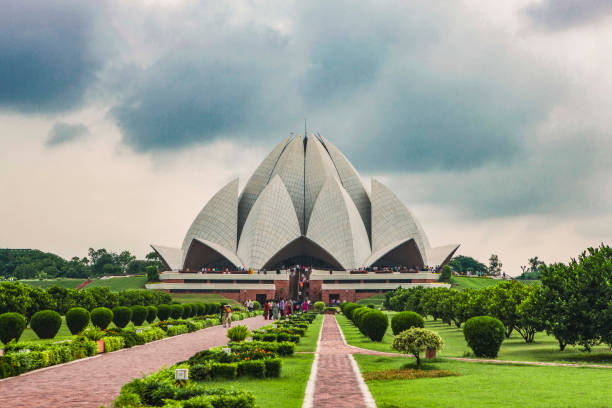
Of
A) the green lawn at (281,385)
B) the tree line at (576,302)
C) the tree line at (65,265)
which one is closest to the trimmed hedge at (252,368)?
the green lawn at (281,385)

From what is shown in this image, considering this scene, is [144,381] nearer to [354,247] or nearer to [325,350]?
[325,350]

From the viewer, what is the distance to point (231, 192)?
204 feet

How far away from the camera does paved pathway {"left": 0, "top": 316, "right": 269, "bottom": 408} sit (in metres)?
7.58

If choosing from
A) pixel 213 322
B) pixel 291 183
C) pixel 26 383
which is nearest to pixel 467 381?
pixel 26 383

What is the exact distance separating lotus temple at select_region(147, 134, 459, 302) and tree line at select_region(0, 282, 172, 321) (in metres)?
18.9

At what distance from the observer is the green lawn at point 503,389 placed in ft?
23.5

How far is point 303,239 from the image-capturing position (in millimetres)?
59281

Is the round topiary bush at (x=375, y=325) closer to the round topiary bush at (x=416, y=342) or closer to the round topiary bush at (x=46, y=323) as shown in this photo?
the round topiary bush at (x=416, y=342)

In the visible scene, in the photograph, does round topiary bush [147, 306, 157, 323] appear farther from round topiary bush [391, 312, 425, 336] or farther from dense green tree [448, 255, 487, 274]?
dense green tree [448, 255, 487, 274]

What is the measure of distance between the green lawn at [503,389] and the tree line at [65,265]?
70971 mm

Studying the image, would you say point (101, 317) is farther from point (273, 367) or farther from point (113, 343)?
point (273, 367)

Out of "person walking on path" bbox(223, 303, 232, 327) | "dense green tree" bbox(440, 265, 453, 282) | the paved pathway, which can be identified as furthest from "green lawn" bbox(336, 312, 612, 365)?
"dense green tree" bbox(440, 265, 453, 282)

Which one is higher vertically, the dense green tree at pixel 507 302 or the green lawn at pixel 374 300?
the dense green tree at pixel 507 302

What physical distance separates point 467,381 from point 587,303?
19.6 feet
